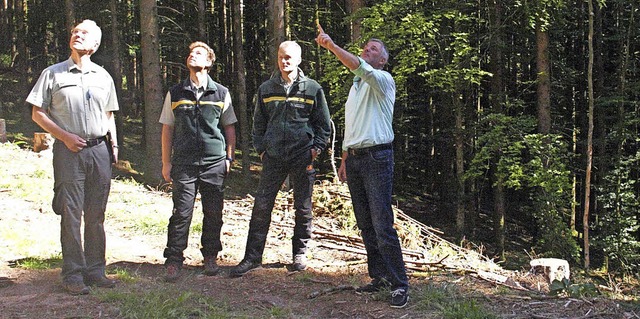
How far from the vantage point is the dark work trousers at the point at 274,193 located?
18.0ft

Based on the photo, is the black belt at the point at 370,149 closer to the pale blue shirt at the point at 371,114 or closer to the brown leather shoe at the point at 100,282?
the pale blue shirt at the point at 371,114

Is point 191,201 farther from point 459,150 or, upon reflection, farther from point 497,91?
point 497,91

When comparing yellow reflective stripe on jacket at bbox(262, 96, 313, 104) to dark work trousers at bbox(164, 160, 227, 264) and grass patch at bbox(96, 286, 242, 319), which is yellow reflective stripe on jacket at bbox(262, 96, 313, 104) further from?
grass patch at bbox(96, 286, 242, 319)

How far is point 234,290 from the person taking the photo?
499 centimetres

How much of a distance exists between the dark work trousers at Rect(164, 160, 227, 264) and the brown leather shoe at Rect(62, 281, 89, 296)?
928 millimetres

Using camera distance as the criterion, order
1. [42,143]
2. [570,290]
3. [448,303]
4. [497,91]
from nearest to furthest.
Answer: [448,303] < [570,290] < [42,143] < [497,91]

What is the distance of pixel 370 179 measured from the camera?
14.7 feet

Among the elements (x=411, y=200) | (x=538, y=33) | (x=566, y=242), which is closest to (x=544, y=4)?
(x=538, y=33)

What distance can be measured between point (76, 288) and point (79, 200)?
0.72 metres

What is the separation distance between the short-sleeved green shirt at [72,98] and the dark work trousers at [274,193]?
5.21ft

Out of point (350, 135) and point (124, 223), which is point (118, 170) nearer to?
point (124, 223)

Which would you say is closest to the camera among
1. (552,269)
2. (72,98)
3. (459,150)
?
(72,98)

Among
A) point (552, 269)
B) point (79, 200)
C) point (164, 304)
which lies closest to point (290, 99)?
point (79, 200)

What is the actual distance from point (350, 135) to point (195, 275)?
214 cm
